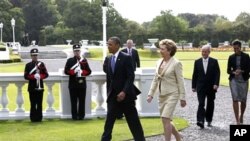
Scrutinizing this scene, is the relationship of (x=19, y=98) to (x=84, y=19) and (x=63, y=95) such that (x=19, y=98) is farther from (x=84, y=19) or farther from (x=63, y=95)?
(x=84, y=19)

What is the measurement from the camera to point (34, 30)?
92.5 meters

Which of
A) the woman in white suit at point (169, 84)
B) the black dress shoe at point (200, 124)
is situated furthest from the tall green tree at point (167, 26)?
the woman in white suit at point (169, 84)

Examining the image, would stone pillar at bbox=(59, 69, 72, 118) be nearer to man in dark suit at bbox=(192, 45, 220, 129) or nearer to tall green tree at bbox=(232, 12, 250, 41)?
man in dark suit at bbox=(192, 45, 220, 129)

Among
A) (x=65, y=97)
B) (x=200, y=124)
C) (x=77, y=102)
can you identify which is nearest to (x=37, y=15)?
(x=65, y=97)

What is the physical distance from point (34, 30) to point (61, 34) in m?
19.5

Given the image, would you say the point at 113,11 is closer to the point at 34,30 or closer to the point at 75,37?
the point at 75,37

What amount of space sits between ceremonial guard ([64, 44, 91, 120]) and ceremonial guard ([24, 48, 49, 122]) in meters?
0.55

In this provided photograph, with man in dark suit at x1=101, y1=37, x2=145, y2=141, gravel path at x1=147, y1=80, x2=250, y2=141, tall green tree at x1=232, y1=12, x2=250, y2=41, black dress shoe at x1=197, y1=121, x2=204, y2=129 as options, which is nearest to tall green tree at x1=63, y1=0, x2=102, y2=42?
tall green tree at x1=232, y1=12, x2=250, y2=41

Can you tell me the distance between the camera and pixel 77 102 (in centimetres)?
1048

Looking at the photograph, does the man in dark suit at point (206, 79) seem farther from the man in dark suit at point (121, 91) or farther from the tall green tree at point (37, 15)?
the tall green tree at point (37, 15)

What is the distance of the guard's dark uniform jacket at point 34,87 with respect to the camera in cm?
1016

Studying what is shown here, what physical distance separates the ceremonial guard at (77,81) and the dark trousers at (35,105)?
69 cm

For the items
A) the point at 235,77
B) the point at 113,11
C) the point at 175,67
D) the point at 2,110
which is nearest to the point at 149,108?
the point at 235,77

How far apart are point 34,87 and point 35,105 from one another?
0.41 metres
